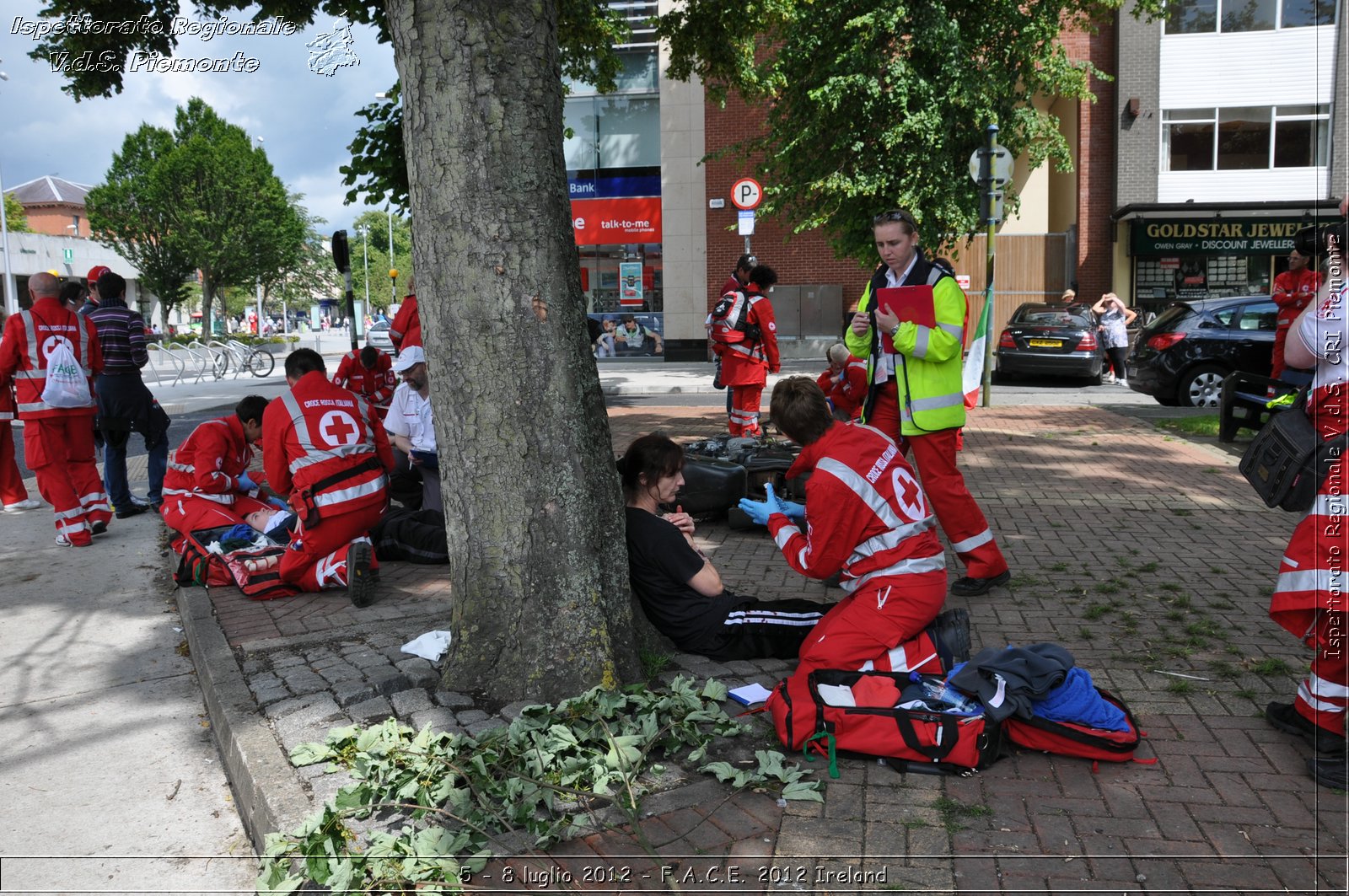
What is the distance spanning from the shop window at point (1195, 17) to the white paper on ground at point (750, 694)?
26.3 meters

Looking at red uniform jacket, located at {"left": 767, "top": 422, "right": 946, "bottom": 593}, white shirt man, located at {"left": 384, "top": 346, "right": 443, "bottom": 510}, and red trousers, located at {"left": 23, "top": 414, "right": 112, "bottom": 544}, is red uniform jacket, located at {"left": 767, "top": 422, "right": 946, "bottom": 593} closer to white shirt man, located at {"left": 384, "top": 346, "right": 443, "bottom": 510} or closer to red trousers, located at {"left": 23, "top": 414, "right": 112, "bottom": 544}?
white shirt man, located at {"left": 384, "top": 346, "right": 443, "bottom": 510}

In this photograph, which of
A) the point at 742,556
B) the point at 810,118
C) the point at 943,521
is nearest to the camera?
the point at 943,521

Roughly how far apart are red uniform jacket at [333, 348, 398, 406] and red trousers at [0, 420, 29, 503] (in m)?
2.66

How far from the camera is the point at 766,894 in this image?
277 centimetres

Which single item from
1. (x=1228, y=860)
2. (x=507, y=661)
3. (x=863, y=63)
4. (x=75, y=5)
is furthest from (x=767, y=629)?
(x=863, y=63)

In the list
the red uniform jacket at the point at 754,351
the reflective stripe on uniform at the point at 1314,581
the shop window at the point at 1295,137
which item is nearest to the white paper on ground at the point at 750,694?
the reflective stripe on uniform at the point at 1314,581

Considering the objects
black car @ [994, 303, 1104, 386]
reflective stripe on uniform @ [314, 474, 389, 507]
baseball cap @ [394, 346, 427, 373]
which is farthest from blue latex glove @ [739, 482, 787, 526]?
black car @ [994, 303, 1104, 386]

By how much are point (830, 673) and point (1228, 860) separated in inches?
51.0

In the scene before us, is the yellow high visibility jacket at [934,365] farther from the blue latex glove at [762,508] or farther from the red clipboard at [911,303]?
the blue latex glove at [762,508]

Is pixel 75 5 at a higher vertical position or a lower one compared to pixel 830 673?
higher

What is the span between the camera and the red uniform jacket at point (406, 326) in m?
8.03

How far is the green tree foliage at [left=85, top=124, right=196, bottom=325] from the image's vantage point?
42938 millimetres

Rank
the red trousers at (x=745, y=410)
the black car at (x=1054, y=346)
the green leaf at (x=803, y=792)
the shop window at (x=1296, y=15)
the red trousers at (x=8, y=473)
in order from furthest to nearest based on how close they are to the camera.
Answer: the shop window at (x=1296, y=15) < the black car at (x=1054, y=346) < the red trousers at (x=745, y=410) < the red trousers at (x=8, y=473) < the green leaf at (x=803, y=792)

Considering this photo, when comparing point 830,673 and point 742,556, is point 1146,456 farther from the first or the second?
point 830,673
